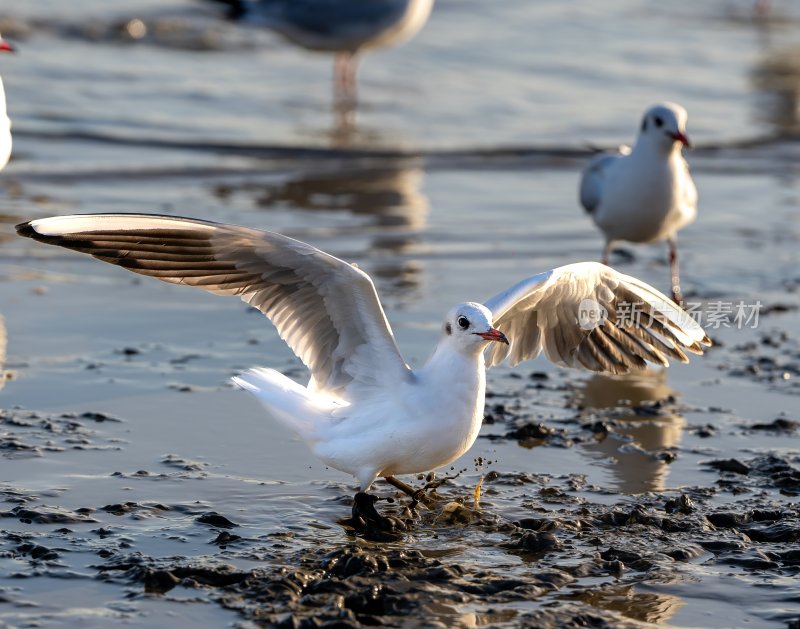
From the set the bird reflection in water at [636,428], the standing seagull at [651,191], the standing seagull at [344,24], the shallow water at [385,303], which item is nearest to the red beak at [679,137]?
the standing seagull at [651,191]

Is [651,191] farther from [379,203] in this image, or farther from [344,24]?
[344,24]

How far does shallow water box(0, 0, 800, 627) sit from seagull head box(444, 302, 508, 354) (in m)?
0.63

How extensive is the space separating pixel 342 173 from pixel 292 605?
7.26 m

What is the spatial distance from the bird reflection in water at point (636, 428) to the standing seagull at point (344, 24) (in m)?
8.10

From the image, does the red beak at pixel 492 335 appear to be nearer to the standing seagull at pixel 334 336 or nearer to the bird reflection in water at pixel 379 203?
the standing seagull at pixel 334 336

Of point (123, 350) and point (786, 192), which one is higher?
point (786, 192)

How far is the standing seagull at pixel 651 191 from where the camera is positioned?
27.7 ft

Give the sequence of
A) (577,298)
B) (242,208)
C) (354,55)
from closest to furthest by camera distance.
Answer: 1. (577,298)
2. (242,208)
3. (354,55)

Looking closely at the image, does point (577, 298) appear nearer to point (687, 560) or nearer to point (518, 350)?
point (518, 350)

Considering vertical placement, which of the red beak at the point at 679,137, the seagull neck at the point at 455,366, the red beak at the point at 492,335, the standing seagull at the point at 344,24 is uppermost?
the standing seagull at the point at 344,24

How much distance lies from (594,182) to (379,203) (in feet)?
6.04

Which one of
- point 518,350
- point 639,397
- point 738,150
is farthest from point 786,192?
point 518,350

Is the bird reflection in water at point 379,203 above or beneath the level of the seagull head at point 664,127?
beneath

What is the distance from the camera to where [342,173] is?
437 inches
